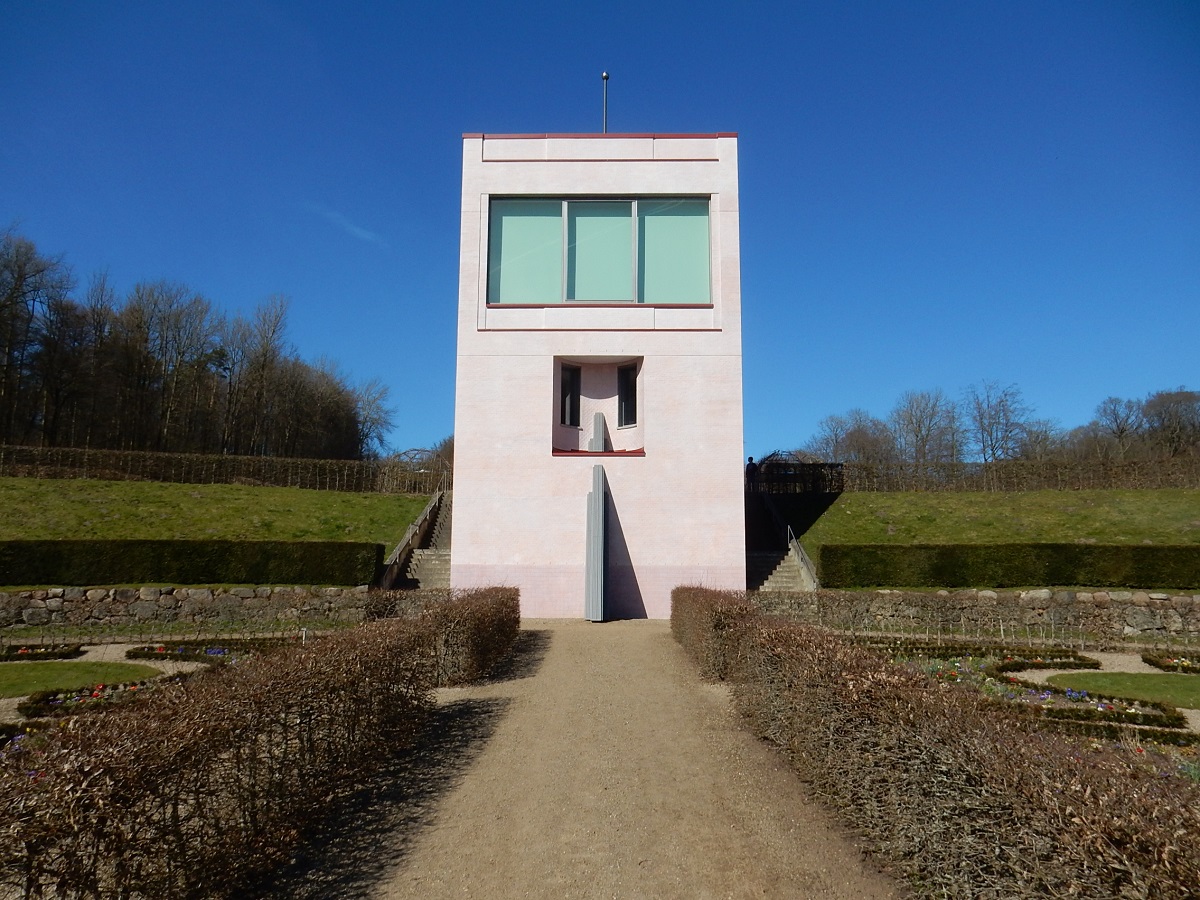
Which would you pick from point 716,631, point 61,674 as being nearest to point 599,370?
point 716,631

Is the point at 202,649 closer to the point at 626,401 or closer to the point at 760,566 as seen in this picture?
the point at 626,401

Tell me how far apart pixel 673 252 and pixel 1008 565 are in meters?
11.3

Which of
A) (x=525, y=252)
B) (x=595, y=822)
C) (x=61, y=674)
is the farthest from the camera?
(x=525, y=252)

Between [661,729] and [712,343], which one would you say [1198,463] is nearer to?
[712,343]

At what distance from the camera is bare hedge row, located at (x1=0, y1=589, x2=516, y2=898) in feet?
8.70

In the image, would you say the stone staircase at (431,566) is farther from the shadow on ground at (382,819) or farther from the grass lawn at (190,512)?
the shadow on ground at (382,819)

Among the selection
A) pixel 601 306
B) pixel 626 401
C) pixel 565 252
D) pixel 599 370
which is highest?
pixel 565 252

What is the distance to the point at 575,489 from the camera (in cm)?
1808

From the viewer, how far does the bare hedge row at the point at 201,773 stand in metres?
2.65

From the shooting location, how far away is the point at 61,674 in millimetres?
10047

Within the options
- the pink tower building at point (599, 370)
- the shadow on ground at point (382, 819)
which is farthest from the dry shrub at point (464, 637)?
the pink tower building at point (599, 370)

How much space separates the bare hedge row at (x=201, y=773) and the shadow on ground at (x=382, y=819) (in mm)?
134

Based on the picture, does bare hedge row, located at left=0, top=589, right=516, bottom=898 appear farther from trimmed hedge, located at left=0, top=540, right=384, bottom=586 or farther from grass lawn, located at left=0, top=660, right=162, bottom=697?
trimmed hedge, located at left=0, top=540, right=384, bottom=586

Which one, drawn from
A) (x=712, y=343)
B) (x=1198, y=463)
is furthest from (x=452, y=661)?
(x=1198, y=463)
